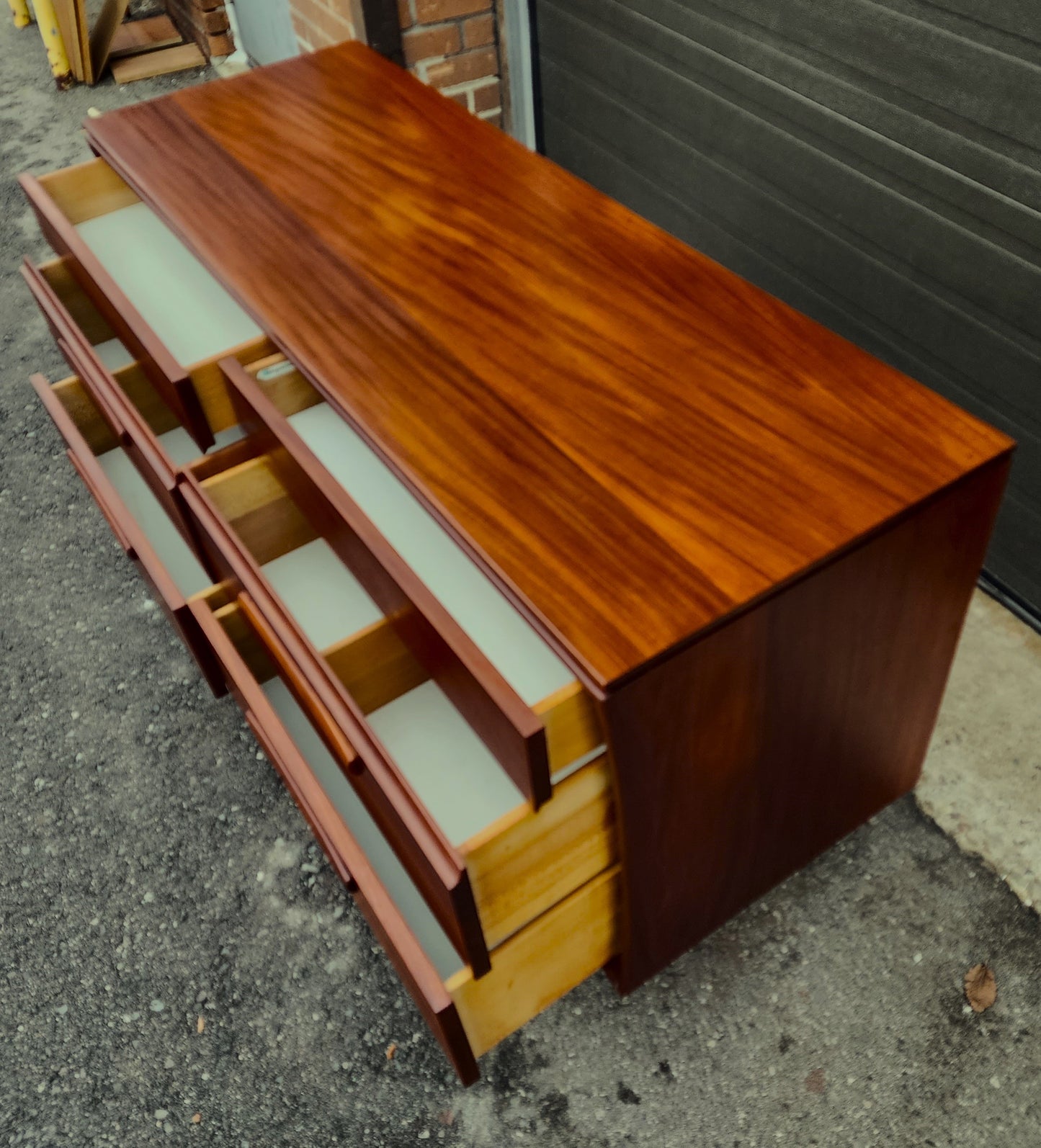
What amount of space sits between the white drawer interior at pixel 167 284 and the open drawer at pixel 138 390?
8 centimetres

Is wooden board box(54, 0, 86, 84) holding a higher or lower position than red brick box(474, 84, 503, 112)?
lower

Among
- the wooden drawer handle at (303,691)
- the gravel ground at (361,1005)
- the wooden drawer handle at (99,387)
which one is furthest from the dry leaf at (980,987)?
the wooden drawer handle at (99,387)

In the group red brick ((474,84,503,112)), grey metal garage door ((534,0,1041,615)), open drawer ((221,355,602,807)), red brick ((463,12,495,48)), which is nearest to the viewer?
open drawer ((221,355,602,807))

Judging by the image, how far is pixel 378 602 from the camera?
1.10 metres

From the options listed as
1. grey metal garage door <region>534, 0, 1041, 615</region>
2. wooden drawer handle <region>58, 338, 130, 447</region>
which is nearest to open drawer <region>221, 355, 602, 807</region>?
wooden drawer handle <region>58, 338, 130, 447</region>

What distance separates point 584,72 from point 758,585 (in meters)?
1.67

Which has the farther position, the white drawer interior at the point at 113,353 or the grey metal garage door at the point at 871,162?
the white drawer interior at the point at 113,353

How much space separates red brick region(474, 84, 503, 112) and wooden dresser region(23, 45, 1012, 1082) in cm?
91

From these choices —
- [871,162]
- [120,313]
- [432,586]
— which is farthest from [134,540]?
[871,162]

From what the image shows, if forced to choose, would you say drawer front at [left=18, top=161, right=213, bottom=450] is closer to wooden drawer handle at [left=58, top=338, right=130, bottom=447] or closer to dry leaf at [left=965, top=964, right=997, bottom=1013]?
wooden drawer handle at [left=58, top=338, right=130, bottom=447]

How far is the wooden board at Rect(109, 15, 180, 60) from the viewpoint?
12.2 ft

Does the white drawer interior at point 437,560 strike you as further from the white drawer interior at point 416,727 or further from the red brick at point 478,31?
the red brick at point 478,31

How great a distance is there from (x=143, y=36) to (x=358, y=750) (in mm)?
3823

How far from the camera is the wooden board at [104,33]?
11.6 feet
